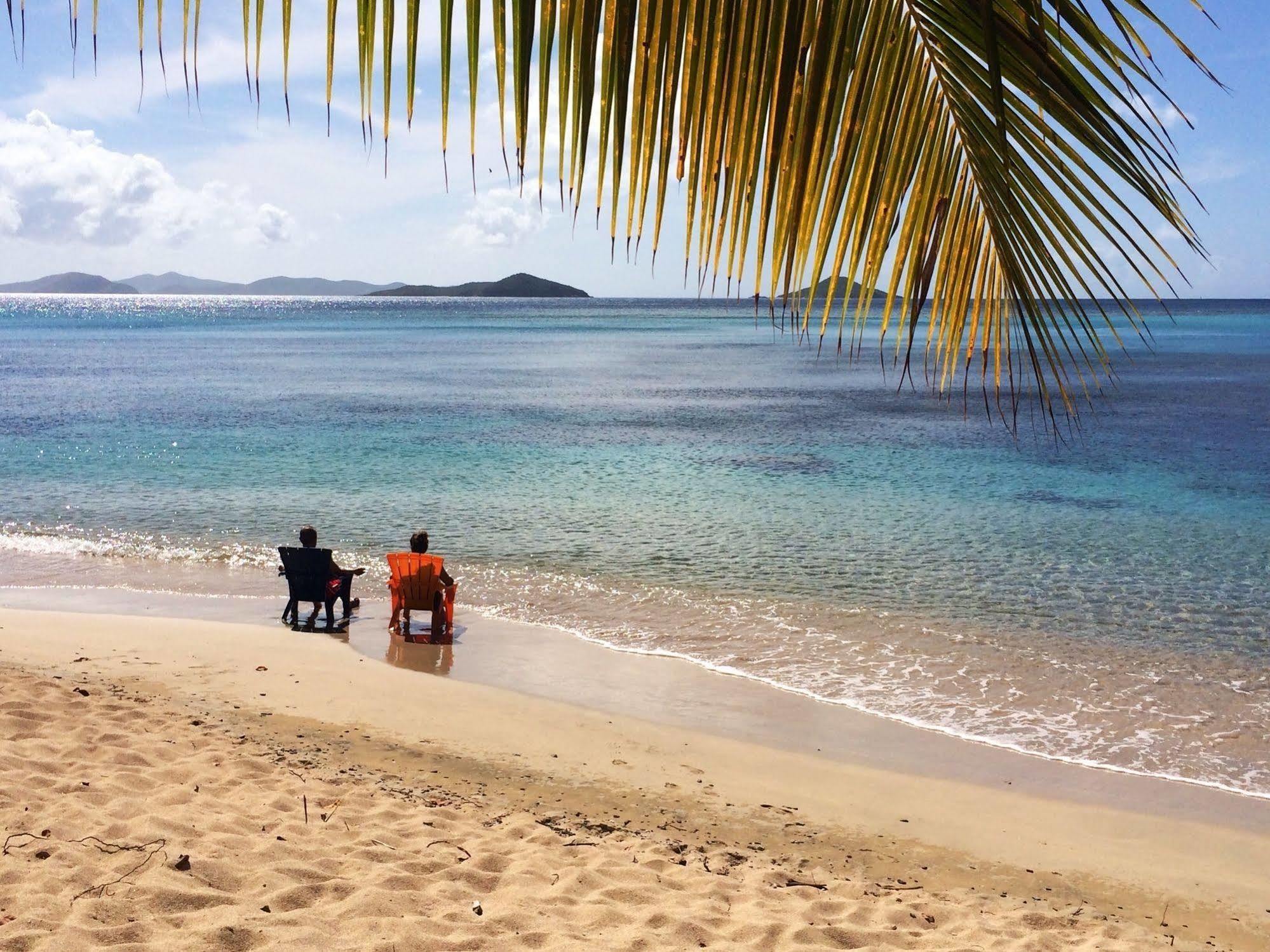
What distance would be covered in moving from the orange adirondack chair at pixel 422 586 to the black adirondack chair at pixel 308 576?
75 centimetres

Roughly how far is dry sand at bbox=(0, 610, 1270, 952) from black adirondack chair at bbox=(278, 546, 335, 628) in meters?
2.04

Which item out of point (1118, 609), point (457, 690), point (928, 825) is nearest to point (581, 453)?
point (1118, 609)

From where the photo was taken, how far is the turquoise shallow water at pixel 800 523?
9398 mm

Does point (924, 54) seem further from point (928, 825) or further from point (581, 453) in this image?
point (581, 453)

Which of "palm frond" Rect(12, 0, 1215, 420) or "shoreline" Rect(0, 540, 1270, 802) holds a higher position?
"palm frond" Rect(12, 0, 1215, 420)

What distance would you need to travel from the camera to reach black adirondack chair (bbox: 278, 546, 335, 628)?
10.2 m

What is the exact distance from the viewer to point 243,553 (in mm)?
14070

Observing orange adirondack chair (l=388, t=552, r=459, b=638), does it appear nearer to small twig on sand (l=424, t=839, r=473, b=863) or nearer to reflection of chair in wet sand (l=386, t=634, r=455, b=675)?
reflection of chair in wet sand (l=386, t=634, r=455, b=675)

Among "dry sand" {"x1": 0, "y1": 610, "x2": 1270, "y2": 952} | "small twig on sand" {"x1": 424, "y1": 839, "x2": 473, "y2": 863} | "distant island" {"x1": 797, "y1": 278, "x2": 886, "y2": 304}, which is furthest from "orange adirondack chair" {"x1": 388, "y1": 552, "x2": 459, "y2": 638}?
"distant island" {"x1": 797, "y1": 278, "x2": 886, "y2": 304}

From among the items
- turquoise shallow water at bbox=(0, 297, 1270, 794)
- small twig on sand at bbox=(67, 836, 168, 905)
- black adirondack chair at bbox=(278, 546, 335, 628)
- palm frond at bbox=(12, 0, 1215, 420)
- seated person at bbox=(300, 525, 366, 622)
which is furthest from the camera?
seated person at bbox=(300, 525, 366, 622)

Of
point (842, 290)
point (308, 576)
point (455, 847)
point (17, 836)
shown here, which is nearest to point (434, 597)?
point (308, 576)

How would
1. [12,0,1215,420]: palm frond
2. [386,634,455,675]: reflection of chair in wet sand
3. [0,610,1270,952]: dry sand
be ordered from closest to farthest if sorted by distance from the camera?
[12,0,1215,420]: palm frond < [0,610,1270,952]: dry sand < [386,634,455,675]: reflection of chair in wet sand

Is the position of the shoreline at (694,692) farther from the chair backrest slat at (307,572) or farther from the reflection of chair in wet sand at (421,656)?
the chair backrest slat at (307,572)

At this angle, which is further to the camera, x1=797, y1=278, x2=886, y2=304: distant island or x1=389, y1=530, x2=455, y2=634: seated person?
x1=389, y1=530, x2=455, y2=634: seated person
